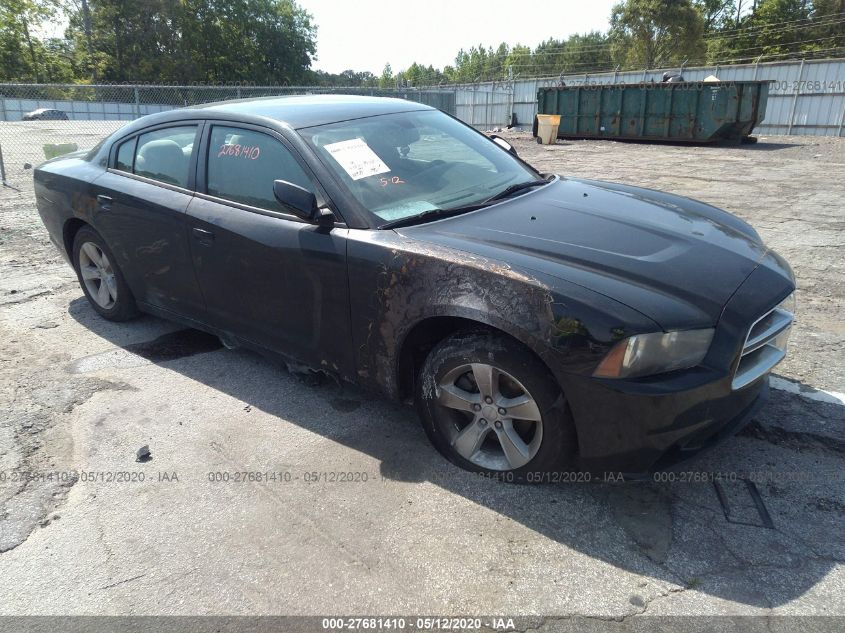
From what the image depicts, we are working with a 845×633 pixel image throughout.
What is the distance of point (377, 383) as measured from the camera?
10.2 ft

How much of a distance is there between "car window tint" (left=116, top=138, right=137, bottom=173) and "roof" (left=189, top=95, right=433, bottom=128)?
26.3 inches

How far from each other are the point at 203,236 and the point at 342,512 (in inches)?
73.4

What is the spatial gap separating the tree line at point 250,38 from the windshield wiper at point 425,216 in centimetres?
3941

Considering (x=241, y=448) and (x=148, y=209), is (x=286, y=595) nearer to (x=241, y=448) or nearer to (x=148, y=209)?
(x=241, y=448)

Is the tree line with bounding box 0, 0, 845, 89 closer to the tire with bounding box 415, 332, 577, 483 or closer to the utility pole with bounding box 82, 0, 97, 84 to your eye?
the utility pole with bounding box 82, 0, 97, 84

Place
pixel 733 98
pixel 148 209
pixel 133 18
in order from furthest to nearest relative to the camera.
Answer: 1. pixel 133 18
2. pixel 733 98
3. pixel 148 209

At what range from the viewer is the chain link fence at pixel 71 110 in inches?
511

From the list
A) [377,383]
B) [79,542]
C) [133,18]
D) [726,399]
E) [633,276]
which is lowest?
[79,542]

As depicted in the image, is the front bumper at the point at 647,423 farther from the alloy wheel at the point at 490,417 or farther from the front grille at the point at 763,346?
the alloy wheel at the point at 490,417

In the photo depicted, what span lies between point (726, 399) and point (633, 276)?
0.62 metres

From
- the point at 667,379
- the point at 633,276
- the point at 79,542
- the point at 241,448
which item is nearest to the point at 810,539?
the point at 667,379

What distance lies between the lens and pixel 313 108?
369 centimetres

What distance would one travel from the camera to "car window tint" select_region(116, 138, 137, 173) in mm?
4355

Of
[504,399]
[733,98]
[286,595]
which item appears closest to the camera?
[286,595]
